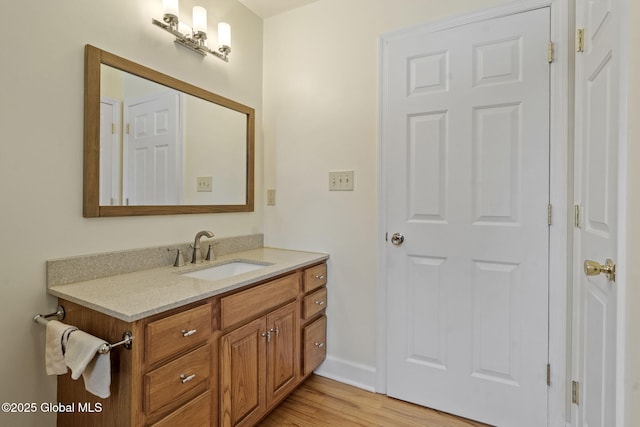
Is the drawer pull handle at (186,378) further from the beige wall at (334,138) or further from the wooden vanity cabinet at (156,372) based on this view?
the beige wall at (334,138)

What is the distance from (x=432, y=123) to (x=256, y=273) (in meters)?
1.23

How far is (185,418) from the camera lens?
1.16 meters

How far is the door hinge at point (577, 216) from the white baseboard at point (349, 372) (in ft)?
4.33

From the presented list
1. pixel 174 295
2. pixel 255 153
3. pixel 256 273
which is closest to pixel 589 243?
pixel 256 273

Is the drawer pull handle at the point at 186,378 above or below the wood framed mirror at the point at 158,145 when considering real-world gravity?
Answer: below

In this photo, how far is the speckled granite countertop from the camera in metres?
1.05

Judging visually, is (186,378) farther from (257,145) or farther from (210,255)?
(257,145)

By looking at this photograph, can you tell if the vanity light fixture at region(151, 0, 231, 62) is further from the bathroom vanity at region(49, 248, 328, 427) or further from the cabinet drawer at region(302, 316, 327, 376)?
the cabinet drawer at region(302, 316, 327, 376)

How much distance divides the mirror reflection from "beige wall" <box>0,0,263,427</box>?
11 cm

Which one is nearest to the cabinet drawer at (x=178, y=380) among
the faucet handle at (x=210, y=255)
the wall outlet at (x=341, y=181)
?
the faucet handle at (x=210, y=255)

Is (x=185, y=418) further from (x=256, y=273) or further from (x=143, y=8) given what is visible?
(x=143, y=8)

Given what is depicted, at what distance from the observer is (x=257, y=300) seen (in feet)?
4.90

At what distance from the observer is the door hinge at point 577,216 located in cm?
135

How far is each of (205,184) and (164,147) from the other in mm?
320
